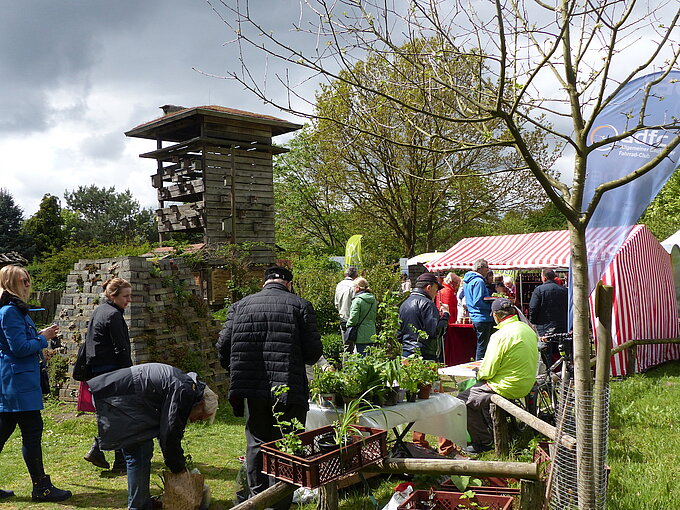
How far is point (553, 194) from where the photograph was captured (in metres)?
2.98

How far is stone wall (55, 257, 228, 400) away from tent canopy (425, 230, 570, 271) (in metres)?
7.69

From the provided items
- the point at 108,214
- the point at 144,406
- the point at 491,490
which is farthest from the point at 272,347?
the point at 108,214

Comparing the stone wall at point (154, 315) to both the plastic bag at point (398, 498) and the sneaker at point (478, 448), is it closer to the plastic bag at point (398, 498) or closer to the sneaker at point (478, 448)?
the sneaker at point (478, 448)

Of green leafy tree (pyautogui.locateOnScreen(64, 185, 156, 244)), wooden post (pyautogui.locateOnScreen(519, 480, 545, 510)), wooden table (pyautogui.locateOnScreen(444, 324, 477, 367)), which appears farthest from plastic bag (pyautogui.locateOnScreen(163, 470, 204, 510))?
green leafy tree (pyautogui.locateOnScreen(64, 185, 156, 244))

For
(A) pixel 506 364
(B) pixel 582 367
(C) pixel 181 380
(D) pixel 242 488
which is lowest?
(D) pixel 242 488

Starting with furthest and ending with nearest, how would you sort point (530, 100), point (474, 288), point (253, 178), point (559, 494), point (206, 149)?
point (253, 178)
point (206, 149)
point (474, 288)
point (559, 494)
point (530, 100)

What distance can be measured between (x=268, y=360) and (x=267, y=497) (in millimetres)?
1165

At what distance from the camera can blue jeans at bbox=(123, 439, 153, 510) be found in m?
4.28

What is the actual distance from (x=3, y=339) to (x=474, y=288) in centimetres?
671

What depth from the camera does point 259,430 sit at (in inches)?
183

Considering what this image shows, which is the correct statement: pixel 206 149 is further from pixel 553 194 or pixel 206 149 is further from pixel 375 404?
pixel 553 194

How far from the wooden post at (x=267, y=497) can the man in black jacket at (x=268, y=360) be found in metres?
0.78

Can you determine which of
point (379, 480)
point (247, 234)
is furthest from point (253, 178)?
point (379, 480)

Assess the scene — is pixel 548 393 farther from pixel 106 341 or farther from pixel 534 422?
pixel 106 341
